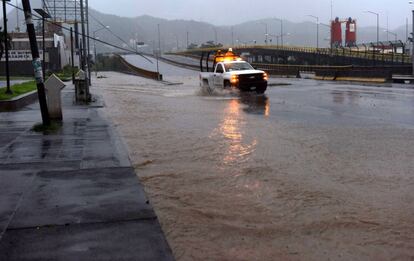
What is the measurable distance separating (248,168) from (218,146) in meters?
2.36

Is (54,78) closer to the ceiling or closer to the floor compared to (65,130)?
closer to the ceiling

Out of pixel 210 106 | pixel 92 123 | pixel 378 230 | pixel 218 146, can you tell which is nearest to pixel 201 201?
pixel 378 230

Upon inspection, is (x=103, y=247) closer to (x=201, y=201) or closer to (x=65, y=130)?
(x=201, y=201)

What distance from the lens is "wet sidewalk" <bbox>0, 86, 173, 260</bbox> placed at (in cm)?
512

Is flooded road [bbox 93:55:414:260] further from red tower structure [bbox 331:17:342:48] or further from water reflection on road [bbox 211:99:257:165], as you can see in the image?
red tower structure [bbox 331:17:342:48]

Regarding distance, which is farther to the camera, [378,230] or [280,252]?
[378,230]

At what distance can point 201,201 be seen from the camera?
7137mm

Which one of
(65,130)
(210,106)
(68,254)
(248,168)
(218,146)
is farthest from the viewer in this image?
(210,106)

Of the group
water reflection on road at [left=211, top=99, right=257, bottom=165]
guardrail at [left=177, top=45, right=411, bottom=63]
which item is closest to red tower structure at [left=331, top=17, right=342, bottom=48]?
guardrail at [left=177, top=45, right=411, bottom=63]

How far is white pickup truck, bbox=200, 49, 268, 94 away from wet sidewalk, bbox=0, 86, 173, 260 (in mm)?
17519

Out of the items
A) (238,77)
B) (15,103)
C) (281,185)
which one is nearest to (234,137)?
(281,185)

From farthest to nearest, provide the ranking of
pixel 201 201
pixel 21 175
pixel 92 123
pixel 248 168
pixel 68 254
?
pixel 92 123 < pixel 248 168 < pixel 21 175 < pixel 201 201 < pixel 68 254

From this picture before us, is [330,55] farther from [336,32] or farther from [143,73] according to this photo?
[336,32]

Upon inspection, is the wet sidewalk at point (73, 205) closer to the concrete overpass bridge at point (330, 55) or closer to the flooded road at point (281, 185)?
the flooded road at point (281, 185)
